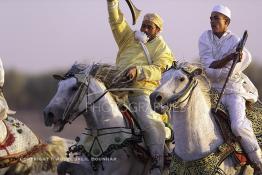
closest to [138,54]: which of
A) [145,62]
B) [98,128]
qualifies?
[145,62]

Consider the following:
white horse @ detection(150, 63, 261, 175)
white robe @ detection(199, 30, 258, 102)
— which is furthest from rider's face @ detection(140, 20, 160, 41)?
white horse @ detection(150, 63, 261, 175)

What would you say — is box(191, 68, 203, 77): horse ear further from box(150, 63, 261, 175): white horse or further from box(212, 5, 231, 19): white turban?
box(212, 5, 231, 19): white turban

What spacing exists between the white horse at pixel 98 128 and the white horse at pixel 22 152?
1446mm

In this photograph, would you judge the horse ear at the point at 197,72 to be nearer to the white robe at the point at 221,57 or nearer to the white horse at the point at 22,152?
the white robe at the point at 221,57

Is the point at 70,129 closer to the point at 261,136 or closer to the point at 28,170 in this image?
the point at 28,170

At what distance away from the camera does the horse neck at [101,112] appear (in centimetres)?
1144

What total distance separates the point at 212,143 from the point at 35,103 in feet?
78.4

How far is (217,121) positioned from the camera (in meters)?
10.9

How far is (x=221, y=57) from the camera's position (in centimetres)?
1137

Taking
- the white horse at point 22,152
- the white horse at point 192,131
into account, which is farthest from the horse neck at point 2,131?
the white horse at point 192,131

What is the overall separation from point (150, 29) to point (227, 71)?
1.80m

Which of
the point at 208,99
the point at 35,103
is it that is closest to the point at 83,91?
the point at 208,99

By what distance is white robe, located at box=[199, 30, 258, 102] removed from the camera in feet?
37.2

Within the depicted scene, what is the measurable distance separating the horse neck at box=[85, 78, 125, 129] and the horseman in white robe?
131 cm
